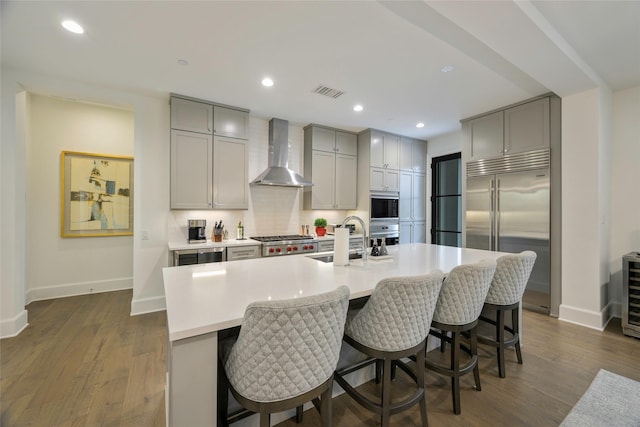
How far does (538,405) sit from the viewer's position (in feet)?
6.06

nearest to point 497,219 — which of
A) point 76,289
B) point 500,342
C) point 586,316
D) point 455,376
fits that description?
point 586,316

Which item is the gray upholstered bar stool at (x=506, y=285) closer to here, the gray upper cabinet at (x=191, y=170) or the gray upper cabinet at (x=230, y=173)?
the gray upper cabinet at (x=230, y=173)

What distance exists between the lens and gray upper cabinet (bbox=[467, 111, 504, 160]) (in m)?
3.82

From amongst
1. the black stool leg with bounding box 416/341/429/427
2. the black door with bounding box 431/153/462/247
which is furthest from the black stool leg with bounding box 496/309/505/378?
the black door with bounding box 431/153/462/247

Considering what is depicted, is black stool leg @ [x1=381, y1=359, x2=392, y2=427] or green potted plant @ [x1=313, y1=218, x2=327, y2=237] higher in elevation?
green potted plant @ [x1=313, y1=218, x2=327, y2=237]

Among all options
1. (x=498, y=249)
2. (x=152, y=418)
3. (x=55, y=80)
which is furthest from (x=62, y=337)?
(x=498, y=249)

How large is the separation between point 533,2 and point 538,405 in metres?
2.84

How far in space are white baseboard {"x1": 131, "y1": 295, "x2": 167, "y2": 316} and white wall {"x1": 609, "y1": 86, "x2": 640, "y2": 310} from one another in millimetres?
5748

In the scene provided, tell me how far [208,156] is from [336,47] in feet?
7.34

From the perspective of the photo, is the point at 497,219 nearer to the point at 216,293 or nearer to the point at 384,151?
the point at 384,151

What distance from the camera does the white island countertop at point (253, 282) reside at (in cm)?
110

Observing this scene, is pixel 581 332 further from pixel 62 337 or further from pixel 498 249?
pixel 62 337

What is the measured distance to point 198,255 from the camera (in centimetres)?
333

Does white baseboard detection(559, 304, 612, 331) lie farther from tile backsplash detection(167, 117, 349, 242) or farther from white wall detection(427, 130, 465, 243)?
tile backsplash detection(167, 117, 349, 242)
